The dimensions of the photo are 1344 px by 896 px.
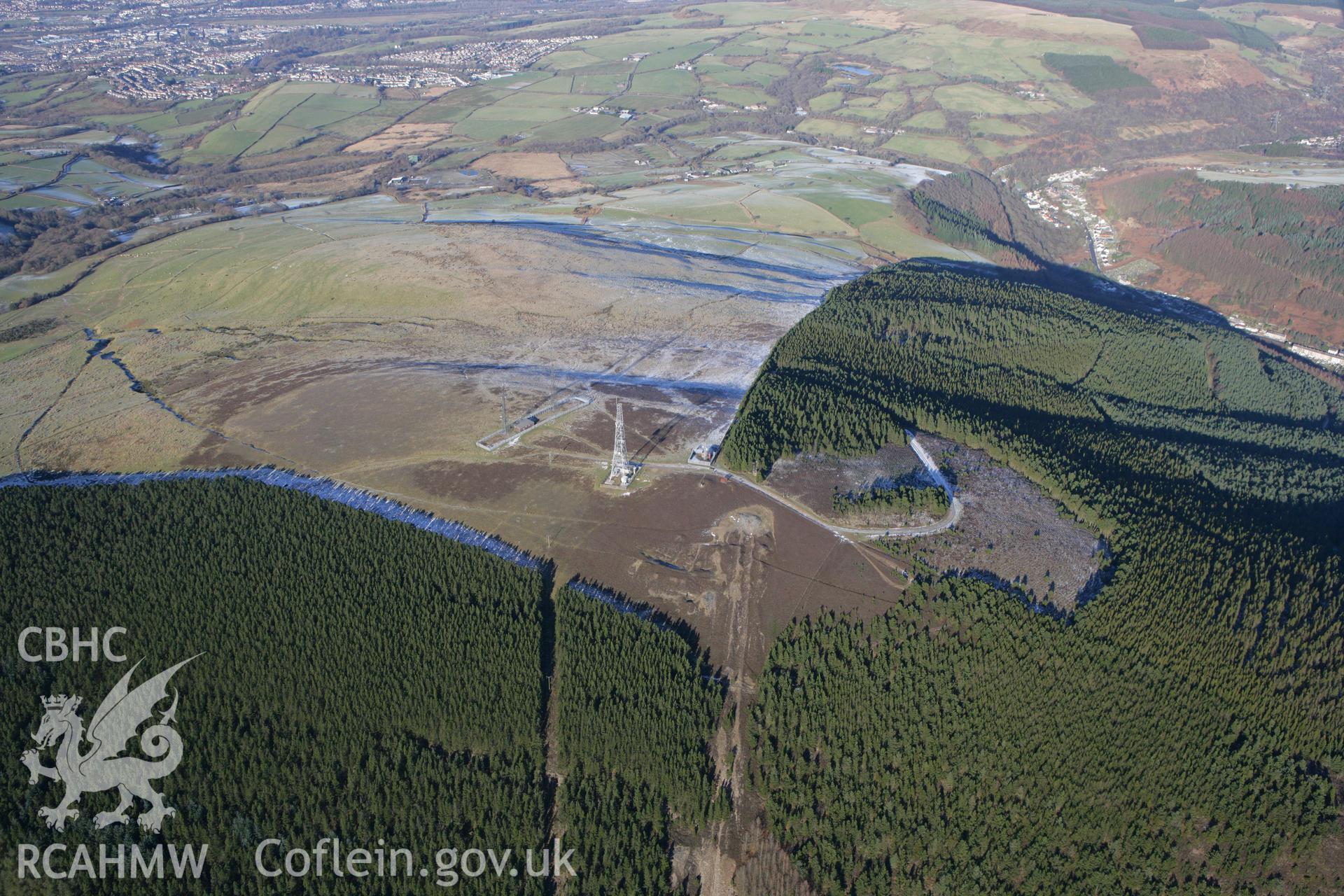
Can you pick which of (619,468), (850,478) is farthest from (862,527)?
(619,468)

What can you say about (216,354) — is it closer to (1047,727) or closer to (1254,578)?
(1047,727)

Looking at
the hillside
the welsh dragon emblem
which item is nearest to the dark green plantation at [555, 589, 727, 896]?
the welsh dragon emblem

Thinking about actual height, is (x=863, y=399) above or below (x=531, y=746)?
above

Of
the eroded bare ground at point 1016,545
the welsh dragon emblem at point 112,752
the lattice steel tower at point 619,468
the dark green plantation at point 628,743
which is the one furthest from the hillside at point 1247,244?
the welsh dragon emblem at point 112,752

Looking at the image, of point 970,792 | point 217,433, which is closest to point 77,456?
point 217,433

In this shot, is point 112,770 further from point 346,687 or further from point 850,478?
point 850,478

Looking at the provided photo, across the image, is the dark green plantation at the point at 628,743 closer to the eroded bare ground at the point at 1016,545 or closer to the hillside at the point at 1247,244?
the eroded bare ground at the point at 1016,545
